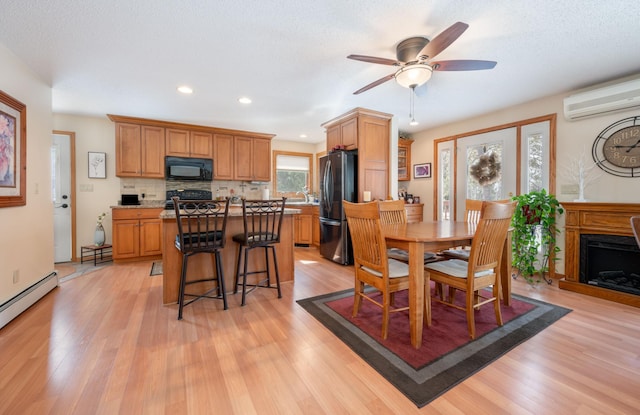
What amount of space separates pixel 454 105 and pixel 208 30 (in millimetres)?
3256

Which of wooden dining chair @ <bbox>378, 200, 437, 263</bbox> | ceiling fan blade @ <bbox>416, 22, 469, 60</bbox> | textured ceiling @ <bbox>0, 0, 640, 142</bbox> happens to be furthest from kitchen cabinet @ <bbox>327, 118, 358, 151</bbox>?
ceiling fan blade @ <bbox>416, 22, 469, 60</bbox>

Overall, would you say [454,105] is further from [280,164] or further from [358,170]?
[280,164]

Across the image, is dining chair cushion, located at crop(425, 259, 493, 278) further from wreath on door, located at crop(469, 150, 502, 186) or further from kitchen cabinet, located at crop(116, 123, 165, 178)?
kitchen cabinet, located at crop(116, 123, 165, 178)

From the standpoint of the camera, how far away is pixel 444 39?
179 cm

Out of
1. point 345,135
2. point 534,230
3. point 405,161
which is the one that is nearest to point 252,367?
point 345,135

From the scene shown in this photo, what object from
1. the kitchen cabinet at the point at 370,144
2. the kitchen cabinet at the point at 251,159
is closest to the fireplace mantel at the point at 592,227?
the kitchen cabinet at the point at 370,144

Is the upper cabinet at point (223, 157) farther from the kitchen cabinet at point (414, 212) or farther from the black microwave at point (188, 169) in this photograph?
the kitchen cabinet at point (414, 212)

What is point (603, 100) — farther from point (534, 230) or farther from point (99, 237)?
point (99, 237)

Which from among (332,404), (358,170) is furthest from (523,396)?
(358,170)

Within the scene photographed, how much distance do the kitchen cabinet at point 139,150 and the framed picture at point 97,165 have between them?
385 mm

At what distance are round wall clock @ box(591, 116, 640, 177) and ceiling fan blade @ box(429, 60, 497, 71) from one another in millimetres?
2127

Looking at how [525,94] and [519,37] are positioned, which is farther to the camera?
[525,94]

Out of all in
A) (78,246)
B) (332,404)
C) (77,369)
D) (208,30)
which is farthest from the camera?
(78,246)

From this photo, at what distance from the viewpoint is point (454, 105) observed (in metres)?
3.81
